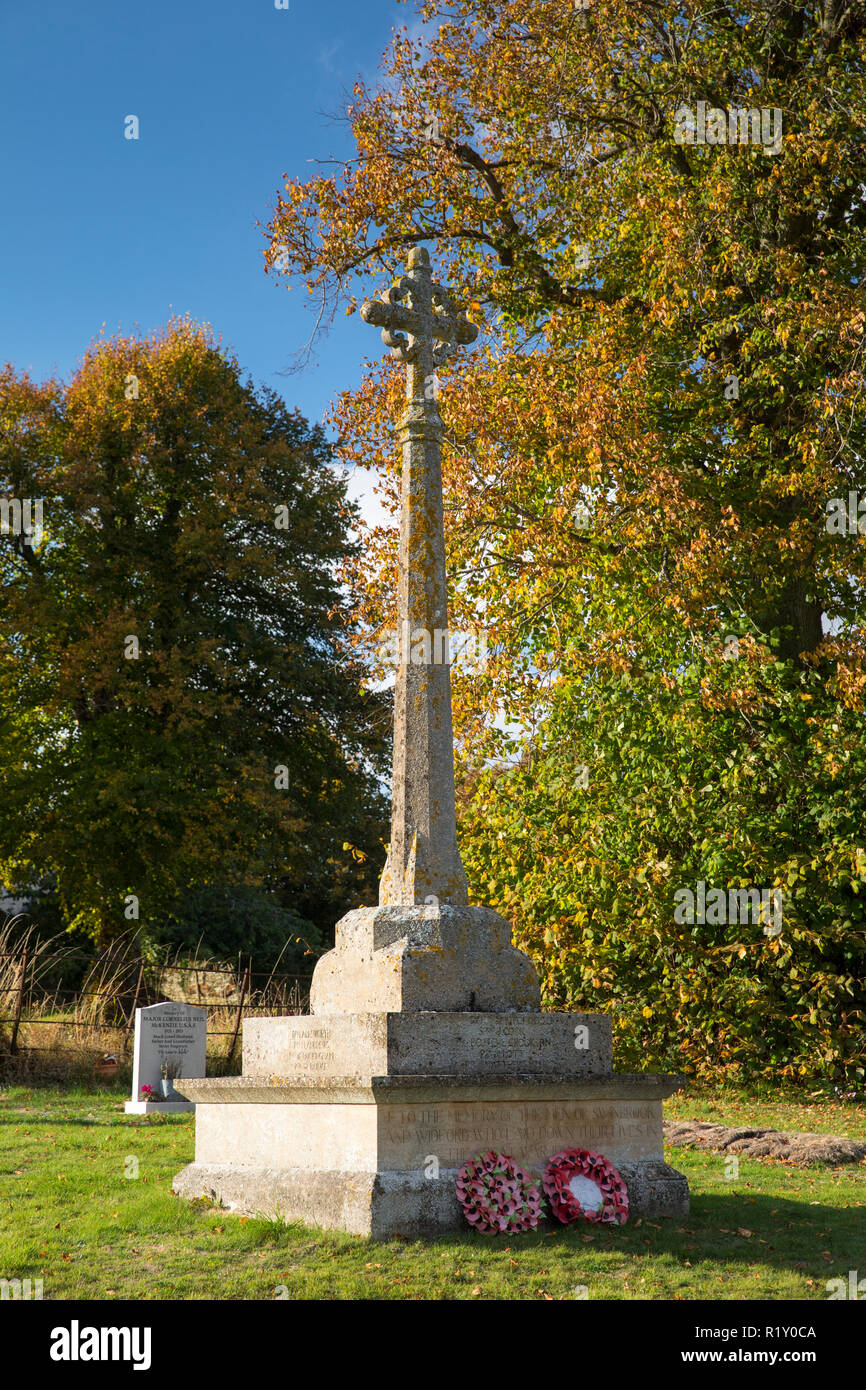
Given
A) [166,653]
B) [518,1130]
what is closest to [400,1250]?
[518,1130]

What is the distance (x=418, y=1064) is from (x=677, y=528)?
8.38 meters

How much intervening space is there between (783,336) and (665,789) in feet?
17.6

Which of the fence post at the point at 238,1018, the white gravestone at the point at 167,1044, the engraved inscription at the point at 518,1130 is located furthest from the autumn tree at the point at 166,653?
the engraved inscription at the point at 518,1130

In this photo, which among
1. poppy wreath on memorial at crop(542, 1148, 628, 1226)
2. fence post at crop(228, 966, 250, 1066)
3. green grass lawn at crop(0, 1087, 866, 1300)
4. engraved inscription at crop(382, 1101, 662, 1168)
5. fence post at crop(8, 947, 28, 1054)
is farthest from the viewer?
fence post at crop(228, 966, 250, 1066)

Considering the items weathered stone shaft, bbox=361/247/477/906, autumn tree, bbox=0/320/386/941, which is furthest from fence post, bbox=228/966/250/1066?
weathered stone shaft, bbox=361/247/477/906

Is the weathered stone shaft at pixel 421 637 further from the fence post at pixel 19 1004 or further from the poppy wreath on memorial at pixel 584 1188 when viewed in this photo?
the fence post at pixel 19 1004

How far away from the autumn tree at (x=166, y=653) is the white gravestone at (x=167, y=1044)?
8.21 metres

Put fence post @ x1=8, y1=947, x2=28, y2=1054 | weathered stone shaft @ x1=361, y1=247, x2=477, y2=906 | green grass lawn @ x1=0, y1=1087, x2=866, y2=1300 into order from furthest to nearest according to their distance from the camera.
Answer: fence post @ x1=8, y1=947, x2=28, y2=1054, weathered stone shaft @ x1=361, y1=247, x2=477, y2=906, green grass lawn @ x1=0, y1=1087, x2=866, y2=1300

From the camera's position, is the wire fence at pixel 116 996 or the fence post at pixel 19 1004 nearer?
the fence post at pixel 19 1004

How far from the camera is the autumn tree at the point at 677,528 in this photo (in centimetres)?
1372

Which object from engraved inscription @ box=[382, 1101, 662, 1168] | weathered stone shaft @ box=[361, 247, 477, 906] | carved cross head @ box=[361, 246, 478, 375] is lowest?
engraved inscription @ box=[382, 1101, 662, 1168]

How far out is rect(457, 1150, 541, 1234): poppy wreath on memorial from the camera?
20.6ft

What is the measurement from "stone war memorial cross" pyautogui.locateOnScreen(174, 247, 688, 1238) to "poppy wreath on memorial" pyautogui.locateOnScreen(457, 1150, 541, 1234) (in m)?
0.08

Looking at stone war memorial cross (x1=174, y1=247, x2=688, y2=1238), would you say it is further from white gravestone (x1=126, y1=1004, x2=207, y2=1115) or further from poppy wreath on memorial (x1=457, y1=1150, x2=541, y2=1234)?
white gravestone (x1=126, y1=1004, x2=207, y2=1115)
